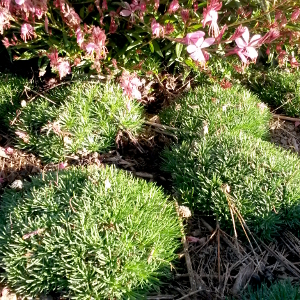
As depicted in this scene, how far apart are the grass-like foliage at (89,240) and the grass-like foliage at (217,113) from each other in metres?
0.79

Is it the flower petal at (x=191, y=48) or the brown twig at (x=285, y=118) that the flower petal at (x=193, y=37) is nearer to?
the flower petal at (x=191, y=48)

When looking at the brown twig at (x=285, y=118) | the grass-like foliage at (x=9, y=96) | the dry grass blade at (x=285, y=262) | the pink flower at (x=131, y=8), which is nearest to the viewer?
the dry grass blade at (x=285, y=262)

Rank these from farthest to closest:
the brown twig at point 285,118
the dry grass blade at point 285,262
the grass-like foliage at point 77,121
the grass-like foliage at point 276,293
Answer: the brown twig at point 285,118 < the grass-like foliage at point 77,121 < the dry grass blade at point 285,262 < the grass-like foliage at point 276,293

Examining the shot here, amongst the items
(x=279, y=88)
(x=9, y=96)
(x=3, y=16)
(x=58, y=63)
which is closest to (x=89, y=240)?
(x=58, y=63)

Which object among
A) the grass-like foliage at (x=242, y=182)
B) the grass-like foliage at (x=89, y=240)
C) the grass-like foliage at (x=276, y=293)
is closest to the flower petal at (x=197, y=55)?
the grass-like foliage at (x=242, y=182)

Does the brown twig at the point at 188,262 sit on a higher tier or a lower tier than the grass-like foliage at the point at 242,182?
lower

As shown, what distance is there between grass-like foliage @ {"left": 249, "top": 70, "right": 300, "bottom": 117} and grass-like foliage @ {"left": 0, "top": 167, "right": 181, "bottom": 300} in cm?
160

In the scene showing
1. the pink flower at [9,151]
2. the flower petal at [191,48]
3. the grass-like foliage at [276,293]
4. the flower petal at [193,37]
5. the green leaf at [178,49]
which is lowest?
the pink flower at [9,151]

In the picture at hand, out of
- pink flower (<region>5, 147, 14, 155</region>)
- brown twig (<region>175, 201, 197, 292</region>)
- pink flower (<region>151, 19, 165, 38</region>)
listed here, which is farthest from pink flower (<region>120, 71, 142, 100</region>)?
pink flower (<region>5, 147, 14, 155</region>)

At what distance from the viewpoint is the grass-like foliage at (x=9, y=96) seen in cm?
309

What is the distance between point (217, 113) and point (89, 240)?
1.35 meters

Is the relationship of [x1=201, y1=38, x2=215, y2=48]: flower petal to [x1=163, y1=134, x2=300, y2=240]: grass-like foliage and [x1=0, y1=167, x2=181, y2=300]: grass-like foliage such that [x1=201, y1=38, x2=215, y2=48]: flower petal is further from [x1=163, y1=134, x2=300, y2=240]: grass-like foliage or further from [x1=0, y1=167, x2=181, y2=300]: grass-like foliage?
[x1=0, y1=167, x2=181, y2=300]: grass-like foliage

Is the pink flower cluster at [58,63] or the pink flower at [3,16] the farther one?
the pink flower cluster at [58,63]

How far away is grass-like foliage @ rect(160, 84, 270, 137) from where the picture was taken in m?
2.83
